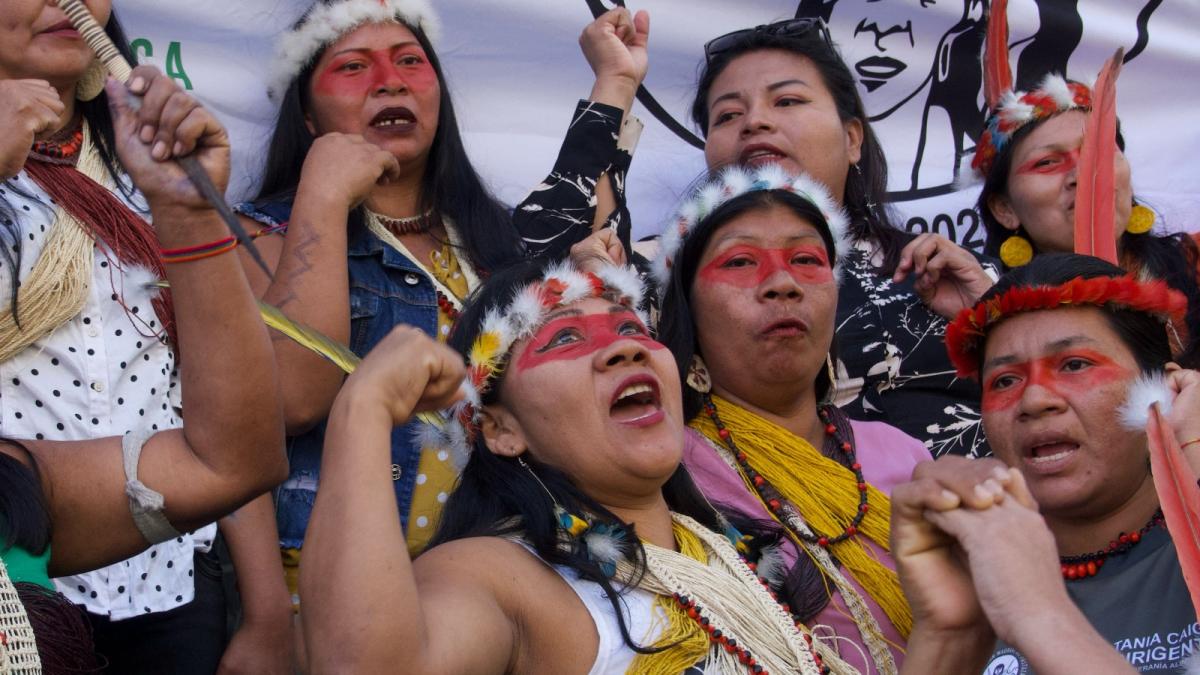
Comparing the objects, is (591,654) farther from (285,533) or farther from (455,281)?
(455,281)

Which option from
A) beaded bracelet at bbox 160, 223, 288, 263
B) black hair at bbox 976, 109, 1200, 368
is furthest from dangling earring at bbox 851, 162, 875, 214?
beaded bracelet at bbox 160, 223, 288, 263

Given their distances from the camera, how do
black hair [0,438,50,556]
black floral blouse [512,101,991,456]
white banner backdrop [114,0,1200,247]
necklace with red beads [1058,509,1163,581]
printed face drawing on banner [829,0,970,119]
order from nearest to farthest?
1. black hair [0,438,50,556]
2. necklace with red beads [1058,509,1163,581]
3. black floral blouse [512,101,991,456]
4. white banner backdrop [114,0,1200,247]
5. printed face drawing on banner [829,0,970,119]

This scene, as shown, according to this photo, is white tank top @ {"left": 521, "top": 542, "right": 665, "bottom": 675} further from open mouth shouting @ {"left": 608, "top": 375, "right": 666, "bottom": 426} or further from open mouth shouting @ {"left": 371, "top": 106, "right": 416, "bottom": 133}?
open mouth shouting @ {"left": 371, "top": 106, "right": 416, "bottom": 133}

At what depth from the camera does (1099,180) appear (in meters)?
3.28

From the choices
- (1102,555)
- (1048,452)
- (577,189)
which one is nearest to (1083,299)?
(1048,452)

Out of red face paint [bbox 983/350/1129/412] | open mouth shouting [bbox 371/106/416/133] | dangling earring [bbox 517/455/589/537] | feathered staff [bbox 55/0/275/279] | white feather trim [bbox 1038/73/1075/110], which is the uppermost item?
white feather trim [bbox 1038/73/1075/110]

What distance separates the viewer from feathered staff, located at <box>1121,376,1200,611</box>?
2.06 metres

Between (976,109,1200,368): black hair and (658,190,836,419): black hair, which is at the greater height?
(976,109,1200,368): black hair

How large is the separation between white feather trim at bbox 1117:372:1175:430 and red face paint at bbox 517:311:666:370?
2.74 ft

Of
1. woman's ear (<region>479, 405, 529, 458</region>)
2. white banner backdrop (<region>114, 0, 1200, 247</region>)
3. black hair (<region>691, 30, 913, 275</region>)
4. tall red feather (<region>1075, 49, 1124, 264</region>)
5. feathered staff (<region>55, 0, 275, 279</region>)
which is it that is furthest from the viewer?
black hair (<region>691, 30, 913, 275</region>)

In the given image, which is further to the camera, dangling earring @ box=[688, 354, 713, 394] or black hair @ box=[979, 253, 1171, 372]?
dangling earring @ box=[688, 354, 713, 394]

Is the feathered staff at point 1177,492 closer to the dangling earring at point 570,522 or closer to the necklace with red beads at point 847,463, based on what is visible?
the necklace with red beads at point 847,463

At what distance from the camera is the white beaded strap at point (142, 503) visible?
2.15 meters

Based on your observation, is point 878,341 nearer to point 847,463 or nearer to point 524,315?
point 847,463
